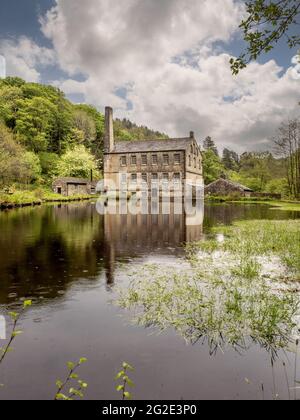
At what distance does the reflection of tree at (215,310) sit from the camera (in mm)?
4707

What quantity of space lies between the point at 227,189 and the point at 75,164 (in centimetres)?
2964

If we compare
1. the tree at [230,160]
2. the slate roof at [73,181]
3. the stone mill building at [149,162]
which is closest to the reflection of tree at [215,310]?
the stone mill building at [149,162]

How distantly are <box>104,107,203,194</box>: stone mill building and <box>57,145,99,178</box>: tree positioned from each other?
5.74 metres

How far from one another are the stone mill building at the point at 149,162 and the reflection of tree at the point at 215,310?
156ft

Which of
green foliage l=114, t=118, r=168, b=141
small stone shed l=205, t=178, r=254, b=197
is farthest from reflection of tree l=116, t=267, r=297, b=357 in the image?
green foliage l=114, t=118, r=168, b=141

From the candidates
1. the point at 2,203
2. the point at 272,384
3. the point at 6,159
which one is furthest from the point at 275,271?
the point at 6,159

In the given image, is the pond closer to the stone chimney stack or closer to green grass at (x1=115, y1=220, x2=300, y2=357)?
green grass at (x1=115, y1=220, x2=300, y2=357)

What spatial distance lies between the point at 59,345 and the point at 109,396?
144 centimetres

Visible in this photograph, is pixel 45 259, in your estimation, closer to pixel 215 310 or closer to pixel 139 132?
pixel 215 310

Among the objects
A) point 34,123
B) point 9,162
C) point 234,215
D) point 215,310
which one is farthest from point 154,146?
point 215,310

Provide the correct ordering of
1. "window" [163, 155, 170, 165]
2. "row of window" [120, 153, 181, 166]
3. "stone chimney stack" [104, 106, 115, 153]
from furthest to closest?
"stone chimney stack" [104, 106, 115, 153]
"window" [163, 155, 170, 165]
"row of window" [120, 153, 181, 166]

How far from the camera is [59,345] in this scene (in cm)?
454

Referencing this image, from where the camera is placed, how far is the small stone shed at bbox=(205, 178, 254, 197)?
55.7m

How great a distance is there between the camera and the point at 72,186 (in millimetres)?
55062
